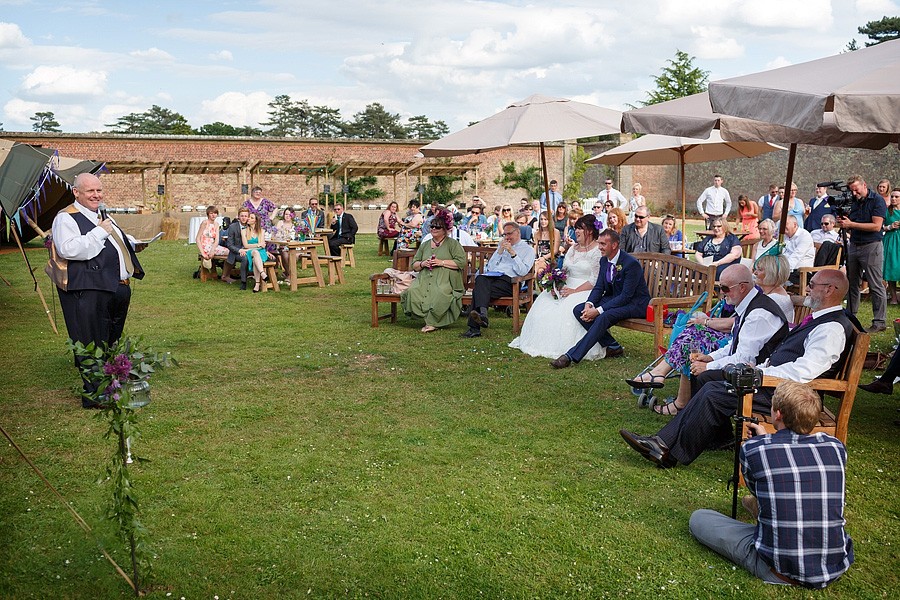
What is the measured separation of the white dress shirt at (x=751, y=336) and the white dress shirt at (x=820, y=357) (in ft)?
1.76

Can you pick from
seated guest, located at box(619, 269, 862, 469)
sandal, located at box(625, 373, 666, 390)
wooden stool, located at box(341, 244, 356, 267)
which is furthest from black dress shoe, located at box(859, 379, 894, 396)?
wooden stool, located at box(341, 244, 356, 267)

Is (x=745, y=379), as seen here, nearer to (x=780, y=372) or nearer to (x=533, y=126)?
(x=780, y=372)

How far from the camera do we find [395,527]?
415 cm

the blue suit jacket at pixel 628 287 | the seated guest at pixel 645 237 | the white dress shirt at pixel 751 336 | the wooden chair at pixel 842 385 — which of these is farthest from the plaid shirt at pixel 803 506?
the seated guest at pixel 645 237

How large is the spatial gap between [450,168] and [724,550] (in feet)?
98.6

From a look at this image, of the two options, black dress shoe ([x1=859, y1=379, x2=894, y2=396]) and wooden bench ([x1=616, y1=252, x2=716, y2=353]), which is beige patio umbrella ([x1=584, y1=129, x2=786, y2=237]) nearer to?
wooden bench ([x1=616, y1=252, x2=716, y2=353])

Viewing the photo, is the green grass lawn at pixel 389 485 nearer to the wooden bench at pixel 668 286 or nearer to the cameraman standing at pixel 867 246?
the wooden bench at pixel 668 286

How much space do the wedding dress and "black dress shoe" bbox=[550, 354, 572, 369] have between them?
0.29 metres

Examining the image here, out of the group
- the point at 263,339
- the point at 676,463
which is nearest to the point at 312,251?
the point at 263,339

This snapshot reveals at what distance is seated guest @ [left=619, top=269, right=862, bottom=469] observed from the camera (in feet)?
15.1

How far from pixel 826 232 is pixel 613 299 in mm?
6057

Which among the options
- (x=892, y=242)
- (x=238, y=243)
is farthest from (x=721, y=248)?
(x=238, y=243)

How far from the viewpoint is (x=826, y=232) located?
12.2 m

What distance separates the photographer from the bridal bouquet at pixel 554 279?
8477mm
